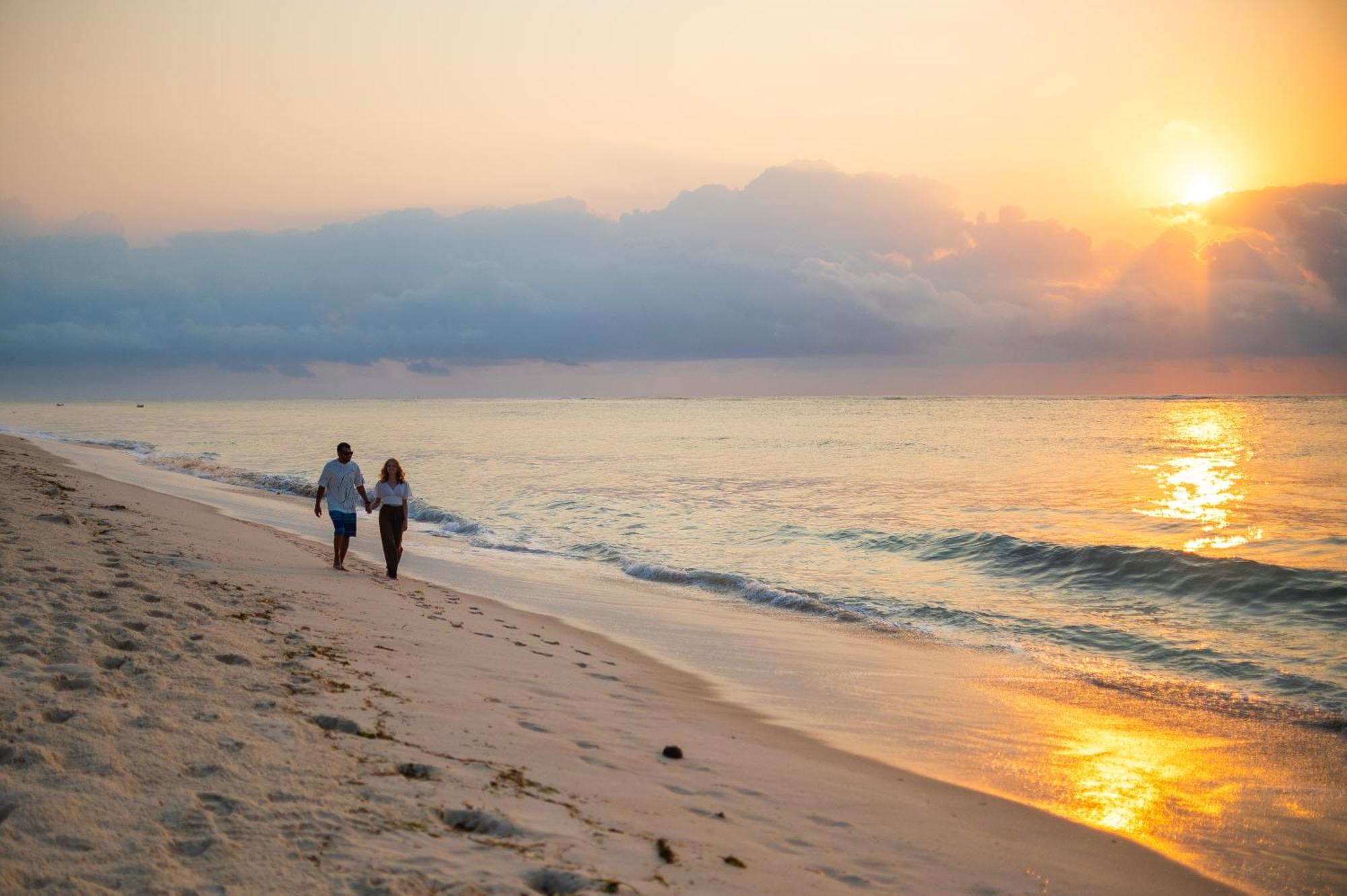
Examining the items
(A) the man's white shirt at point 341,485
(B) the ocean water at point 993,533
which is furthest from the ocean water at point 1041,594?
(A) the man's white shirt at point 341,485

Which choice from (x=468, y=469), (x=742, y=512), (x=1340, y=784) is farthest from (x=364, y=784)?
(x=468, y=469)

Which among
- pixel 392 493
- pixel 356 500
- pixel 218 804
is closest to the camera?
pixel 218 804

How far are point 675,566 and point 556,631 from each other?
6672 millimetres

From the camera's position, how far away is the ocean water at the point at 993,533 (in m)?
12.4

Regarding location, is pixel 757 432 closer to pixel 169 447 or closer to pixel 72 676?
pixel 169 447

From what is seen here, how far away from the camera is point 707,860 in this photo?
4.76 m

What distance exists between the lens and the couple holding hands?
557 inches

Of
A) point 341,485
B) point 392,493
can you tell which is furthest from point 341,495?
point 392,493

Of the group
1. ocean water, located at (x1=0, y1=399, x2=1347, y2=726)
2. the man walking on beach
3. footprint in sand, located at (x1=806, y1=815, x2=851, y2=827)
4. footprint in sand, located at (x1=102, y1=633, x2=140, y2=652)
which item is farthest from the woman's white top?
footprint in sand, located at (x1=806, y1=815, x2=851, y2=827)

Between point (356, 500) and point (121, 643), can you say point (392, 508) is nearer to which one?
point (356, 500)

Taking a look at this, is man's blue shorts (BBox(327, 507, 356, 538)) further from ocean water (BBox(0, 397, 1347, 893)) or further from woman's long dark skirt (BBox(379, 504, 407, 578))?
ocean water (BBox(0, 397, 1347, 893))

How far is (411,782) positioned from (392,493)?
31.9 feet

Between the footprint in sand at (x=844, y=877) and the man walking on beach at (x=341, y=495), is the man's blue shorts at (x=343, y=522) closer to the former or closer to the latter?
the man walking on beach at (x=341, y=495)

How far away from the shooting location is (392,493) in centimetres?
1416
